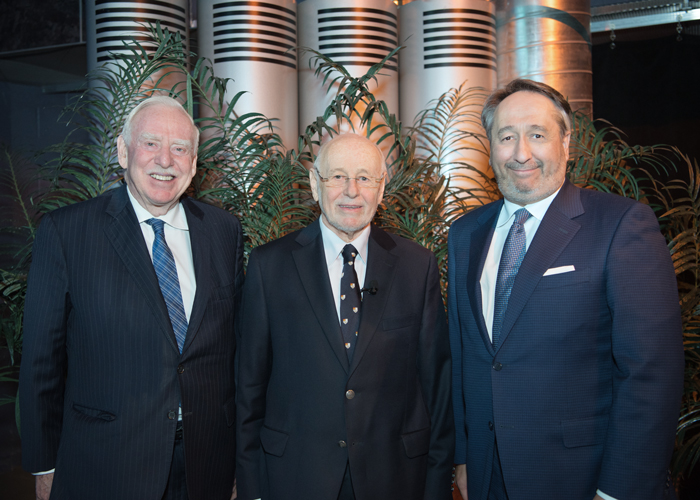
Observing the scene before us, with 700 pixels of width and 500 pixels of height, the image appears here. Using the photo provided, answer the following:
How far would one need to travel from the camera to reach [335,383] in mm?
1788

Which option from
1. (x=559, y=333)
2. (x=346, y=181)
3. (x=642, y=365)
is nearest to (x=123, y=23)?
(x=346, y=181)

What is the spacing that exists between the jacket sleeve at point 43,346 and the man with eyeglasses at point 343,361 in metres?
0.57

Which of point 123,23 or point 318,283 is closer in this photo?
point 318,283

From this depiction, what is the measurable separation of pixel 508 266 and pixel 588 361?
1.20 feet

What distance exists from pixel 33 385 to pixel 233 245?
0.78m

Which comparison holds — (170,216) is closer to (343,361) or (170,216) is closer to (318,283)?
(318,283)

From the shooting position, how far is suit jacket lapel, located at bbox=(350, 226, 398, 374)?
1785 millimetres

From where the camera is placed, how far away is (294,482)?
5.90 ft

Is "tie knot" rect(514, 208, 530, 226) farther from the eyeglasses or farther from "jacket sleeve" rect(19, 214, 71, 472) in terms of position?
"jacket sleeve" rect(19, 214, 71, 472)

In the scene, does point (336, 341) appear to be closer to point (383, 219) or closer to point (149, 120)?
point (149, 120)

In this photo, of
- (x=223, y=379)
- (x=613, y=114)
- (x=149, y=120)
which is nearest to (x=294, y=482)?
(x=223, y=379)

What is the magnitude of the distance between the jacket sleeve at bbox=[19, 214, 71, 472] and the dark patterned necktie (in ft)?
2.82

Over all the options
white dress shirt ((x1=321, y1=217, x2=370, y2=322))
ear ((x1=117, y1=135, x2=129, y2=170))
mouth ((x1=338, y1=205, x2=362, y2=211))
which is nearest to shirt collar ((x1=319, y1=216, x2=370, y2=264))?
white dress shirt ((x1=321, y1=217, x2=370, y2=322))

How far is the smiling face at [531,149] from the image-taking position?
185 cm
